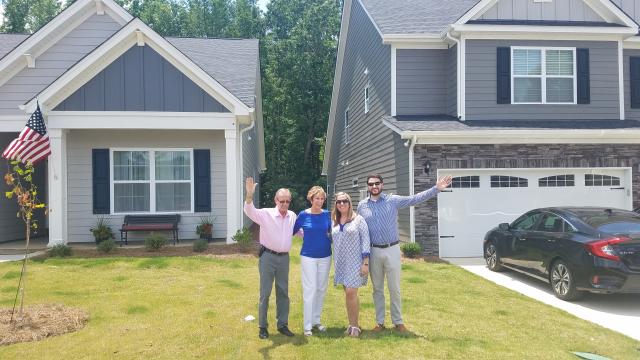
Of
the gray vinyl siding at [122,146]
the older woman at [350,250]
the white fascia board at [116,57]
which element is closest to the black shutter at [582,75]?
the white fascia board at [116,57]

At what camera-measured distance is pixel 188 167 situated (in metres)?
13.2

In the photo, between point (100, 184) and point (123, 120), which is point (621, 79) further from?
point (100, 184)

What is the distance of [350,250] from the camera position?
5352 mm

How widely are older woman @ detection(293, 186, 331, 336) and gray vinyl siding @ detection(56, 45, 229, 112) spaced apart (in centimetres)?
742

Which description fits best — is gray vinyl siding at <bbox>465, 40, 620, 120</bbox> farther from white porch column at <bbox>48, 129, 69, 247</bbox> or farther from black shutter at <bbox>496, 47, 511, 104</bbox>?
white porch column at <bbox>48, 129, 69, 247</bbox>

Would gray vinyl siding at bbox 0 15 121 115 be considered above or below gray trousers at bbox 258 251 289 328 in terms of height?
above

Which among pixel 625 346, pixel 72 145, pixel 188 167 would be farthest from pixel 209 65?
pixel 625 346

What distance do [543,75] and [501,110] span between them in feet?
4.86

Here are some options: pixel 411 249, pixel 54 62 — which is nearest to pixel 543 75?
pixel 411 249

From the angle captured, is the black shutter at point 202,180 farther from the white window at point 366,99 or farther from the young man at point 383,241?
the young man at point 383,241

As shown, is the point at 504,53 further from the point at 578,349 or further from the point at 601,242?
the point at 578,349

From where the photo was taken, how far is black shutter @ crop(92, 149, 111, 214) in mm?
12828

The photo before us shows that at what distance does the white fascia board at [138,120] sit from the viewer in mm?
11656

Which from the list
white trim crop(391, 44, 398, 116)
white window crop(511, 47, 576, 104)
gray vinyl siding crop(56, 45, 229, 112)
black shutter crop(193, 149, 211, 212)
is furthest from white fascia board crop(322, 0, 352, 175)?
black shutter crop(193, 149, 211, 212)
